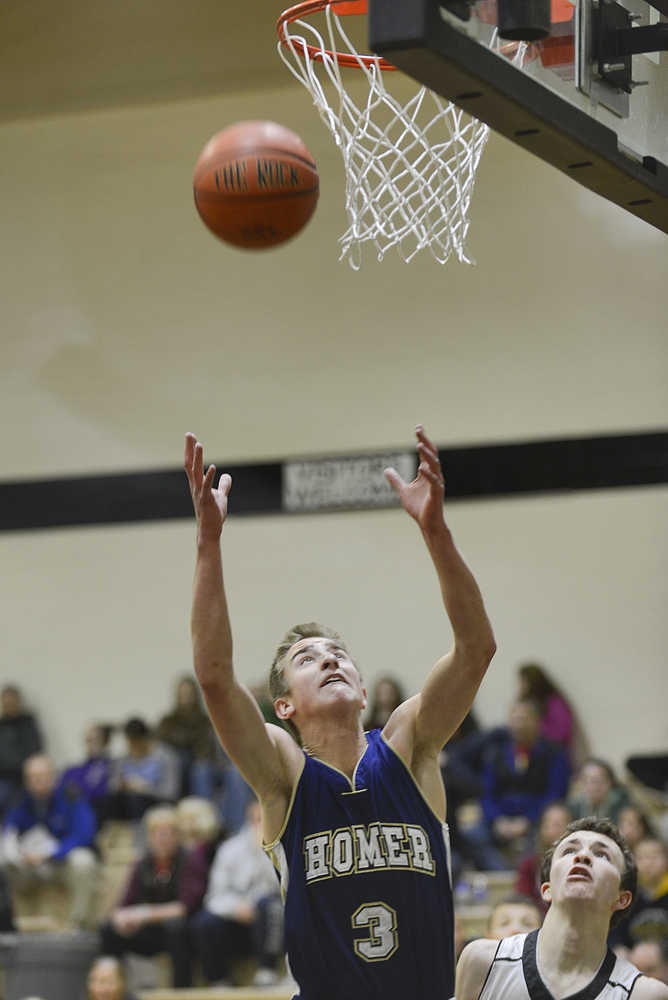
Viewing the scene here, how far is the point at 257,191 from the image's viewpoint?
4.63m

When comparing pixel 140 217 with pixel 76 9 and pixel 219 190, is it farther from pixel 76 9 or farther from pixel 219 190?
pixel 219 190

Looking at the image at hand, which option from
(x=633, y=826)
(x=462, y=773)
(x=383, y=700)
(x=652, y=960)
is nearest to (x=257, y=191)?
(x=652, y=960)

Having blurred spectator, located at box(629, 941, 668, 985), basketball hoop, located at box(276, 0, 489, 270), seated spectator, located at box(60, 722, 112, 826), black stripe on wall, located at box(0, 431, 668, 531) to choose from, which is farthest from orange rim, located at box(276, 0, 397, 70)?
seated spectator, located at box(60, 722, 112, 826)

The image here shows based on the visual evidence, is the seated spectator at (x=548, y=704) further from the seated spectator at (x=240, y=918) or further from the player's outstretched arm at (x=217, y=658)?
the player's outstretched arm at (x=217, y=658)

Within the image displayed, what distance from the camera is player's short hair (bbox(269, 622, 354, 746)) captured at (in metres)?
3.80

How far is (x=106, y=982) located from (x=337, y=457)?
4778mm

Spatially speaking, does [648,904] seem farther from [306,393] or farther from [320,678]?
[320,678]

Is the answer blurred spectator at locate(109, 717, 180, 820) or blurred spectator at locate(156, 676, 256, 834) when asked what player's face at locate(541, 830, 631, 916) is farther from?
blurred spectator at locate(109, 717, 180, 820)

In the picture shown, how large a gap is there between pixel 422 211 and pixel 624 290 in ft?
20.9

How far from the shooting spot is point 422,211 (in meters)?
5.85

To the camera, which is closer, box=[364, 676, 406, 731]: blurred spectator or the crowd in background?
the crowd in background

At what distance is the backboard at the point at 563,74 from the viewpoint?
299cm

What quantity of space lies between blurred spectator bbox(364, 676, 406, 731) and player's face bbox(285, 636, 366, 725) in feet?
25.4

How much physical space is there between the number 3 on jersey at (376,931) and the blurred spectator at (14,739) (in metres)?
9.29
